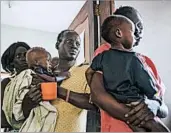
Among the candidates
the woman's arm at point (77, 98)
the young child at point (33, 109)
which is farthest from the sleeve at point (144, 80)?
the young child at point (33, 109)

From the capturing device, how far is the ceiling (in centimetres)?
99

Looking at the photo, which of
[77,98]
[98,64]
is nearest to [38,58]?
[77,98]

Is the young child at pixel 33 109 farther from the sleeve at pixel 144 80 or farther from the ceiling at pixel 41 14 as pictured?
the sleeve at pixel 144 80

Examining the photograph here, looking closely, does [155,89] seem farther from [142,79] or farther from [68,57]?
[68,57]

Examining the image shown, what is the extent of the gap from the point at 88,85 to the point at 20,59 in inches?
15.2

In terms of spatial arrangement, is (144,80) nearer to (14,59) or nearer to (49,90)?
(49,90)

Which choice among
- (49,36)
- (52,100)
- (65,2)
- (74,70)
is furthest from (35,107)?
(65,2)

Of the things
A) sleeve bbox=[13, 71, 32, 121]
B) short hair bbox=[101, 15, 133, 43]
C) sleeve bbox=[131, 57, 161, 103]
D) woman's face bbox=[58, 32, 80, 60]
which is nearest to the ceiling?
woman's face bbox=[58, 32, 80, 60]

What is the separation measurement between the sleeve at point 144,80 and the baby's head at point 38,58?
1.23 feet

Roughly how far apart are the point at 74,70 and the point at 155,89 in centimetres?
33

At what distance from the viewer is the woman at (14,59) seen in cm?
90

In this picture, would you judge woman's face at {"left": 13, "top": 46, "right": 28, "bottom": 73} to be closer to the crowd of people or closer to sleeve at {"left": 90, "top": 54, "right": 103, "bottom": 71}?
the crowd of people

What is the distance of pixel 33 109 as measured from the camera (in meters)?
0.81

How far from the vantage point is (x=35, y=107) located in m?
0.81
